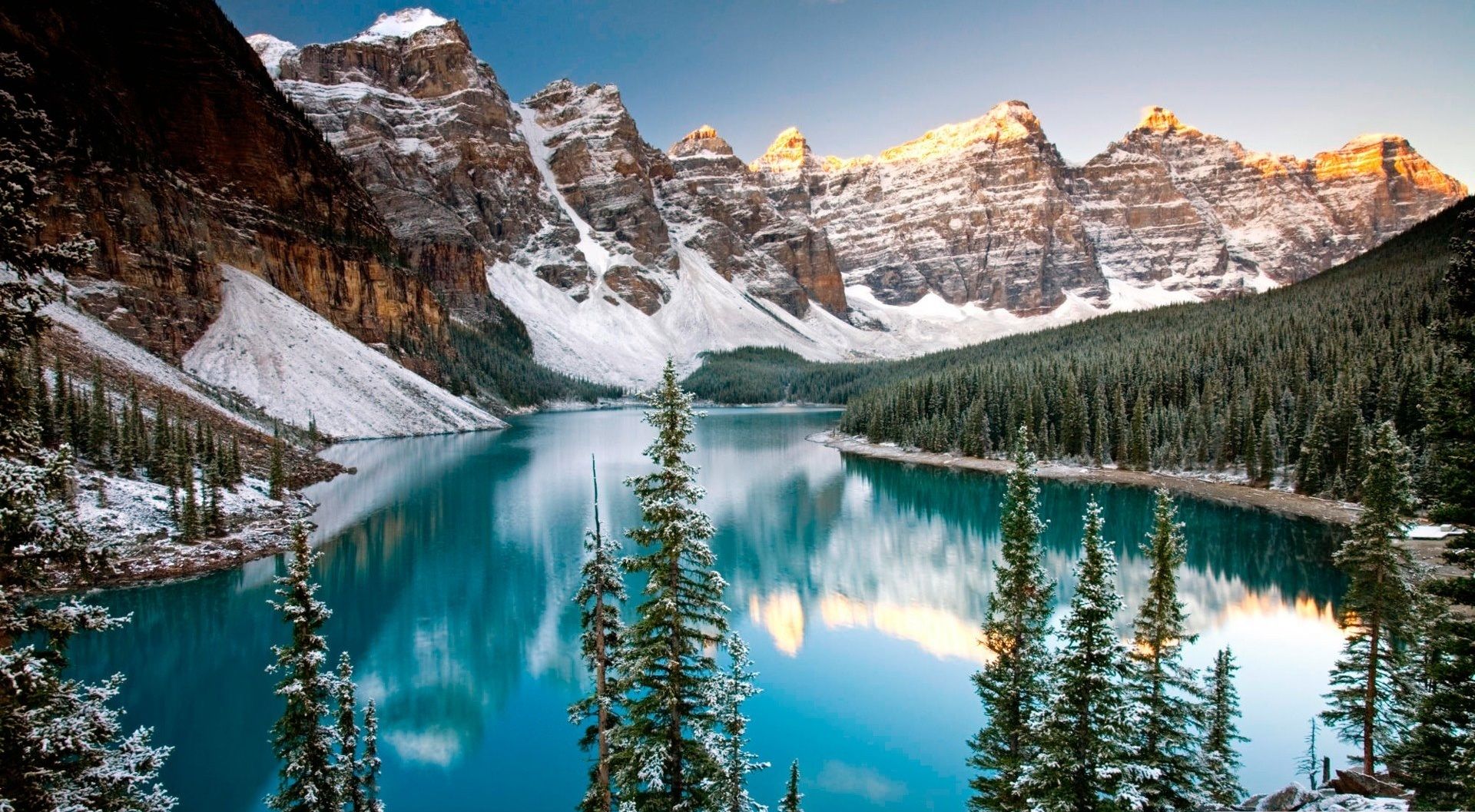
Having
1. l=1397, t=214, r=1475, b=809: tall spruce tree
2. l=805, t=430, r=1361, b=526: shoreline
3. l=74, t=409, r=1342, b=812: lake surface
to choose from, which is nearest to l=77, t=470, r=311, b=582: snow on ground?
l=74, t=409, r=1342, b=812: lake surface

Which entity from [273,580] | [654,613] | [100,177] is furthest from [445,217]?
[654,613]

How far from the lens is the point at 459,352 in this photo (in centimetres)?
13562

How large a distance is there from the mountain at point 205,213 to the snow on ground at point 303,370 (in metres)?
0.28

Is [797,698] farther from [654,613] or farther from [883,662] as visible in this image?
[654,613]

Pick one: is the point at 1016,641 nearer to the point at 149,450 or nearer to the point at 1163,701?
the point at 1163,701

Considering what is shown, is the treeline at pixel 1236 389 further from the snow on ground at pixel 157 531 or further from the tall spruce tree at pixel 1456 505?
the snow on ground at pixel 157 531

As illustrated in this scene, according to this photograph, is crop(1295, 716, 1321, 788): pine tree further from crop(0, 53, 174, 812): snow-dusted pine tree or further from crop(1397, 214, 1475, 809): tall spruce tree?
crop(0, 53, 174, 812): snow-dusted pine tree

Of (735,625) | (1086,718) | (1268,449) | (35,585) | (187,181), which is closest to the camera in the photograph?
(35,585)

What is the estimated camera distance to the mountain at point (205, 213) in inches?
2793

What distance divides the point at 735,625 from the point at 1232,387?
6278 cm

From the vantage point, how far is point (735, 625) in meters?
29.4

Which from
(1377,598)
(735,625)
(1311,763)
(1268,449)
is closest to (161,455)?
(735,625)

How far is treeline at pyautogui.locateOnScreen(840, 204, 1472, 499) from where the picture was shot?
5412 centimetres

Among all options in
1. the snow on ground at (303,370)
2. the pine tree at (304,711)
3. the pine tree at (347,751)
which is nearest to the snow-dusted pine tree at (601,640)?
the pine tree at (347,751)
